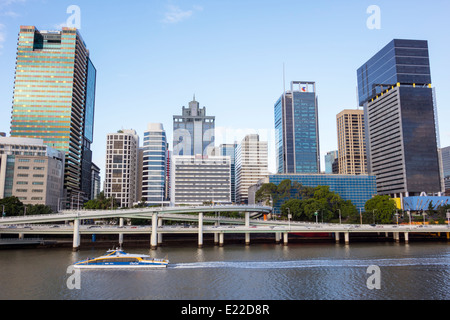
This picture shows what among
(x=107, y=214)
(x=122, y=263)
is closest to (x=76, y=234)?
(x=107, y=214)

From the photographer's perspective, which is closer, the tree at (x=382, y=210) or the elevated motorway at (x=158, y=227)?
the elevated motorway at (x=158, y=227)

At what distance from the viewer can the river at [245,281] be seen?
45.9m

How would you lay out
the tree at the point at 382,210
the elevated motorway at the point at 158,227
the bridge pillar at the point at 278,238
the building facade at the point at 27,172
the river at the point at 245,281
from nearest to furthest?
the river at the point at 245,281 < the elevated motorway at the point at 158,227 < the bridge pillar at the point at 278,238 < the tree at the point at 382,210 < the building facade at the point at 27,172

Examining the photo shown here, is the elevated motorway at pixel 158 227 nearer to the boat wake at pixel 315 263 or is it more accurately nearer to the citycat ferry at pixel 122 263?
the citycat ferry at pixel 122 263

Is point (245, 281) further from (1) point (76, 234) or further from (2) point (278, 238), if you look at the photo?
(2) point (278, 238)

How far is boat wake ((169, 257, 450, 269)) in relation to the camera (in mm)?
65625

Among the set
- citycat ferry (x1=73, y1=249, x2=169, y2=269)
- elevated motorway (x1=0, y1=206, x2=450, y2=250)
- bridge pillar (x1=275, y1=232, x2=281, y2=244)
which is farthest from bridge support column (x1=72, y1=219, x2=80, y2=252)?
bridge pillar (x1=275, y1=232, x2=281, y2=244)

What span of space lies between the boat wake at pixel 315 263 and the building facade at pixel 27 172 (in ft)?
431

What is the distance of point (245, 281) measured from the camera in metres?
53.3

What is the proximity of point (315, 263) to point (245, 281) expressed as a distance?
851 inches

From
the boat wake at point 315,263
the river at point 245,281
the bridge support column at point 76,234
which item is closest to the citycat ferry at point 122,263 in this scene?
the river at point 245,281
